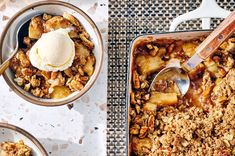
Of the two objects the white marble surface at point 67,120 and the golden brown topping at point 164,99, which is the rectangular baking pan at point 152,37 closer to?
the golden brown topping at point 164,99

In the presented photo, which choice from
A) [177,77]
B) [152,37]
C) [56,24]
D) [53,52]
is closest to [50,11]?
[56,24]

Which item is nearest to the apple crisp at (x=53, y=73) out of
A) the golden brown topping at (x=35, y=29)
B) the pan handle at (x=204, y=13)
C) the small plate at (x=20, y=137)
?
the golden brown topping at (x=35, y=29)

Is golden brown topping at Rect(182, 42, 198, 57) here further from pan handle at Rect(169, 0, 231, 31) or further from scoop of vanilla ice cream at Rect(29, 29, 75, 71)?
scoop of vanilla ice cream at Rect(29, 29, 75, 71)

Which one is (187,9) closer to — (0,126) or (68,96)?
(68,96)

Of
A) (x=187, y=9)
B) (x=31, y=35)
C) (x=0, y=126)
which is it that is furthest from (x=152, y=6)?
(x=0, y=126)

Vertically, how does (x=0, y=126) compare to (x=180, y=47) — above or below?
below

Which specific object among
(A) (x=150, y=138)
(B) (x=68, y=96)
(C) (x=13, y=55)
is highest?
(C) (x=13, y=55)

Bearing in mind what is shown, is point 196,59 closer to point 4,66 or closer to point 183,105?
point 183,105

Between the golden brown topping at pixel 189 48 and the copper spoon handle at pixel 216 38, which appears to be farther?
the golden brown topping at pixel 189 48
